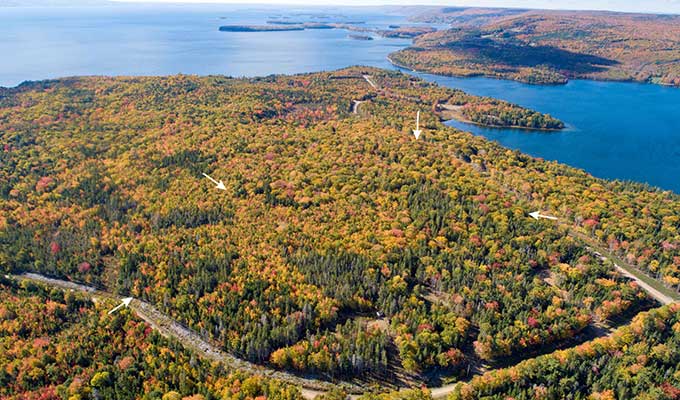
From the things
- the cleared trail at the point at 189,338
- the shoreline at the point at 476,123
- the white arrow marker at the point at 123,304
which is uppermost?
the shoreline at the point at 476,123

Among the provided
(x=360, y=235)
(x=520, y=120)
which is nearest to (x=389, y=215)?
(x=360, y=235)

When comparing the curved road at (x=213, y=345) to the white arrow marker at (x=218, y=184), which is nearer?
the curved road at (x=213, y=345)

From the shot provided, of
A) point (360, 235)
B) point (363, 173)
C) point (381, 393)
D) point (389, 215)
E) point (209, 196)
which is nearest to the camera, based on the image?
point (381, 393)

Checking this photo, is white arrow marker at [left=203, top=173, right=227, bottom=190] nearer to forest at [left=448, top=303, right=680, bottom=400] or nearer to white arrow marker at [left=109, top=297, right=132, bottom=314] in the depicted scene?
white arrow marker at [left=109, top=297, right=132, bottom=314]

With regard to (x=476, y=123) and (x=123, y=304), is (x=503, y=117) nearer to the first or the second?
(x=476, y=123)

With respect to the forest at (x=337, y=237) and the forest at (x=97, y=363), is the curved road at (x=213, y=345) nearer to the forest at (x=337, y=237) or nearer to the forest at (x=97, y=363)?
the forest at (x=337, y=237)

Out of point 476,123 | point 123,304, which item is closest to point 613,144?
point 476,123

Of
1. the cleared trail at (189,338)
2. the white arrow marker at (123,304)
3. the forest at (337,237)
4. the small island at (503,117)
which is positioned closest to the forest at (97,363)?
the white arrow marker at (123,304)

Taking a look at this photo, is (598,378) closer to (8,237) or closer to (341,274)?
(341,274)

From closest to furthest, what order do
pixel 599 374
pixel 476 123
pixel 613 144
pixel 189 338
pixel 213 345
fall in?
pixel 599 374 → pixel 213 345 → pixel 189 338 → pixel 613 144 → pixel 476 123
